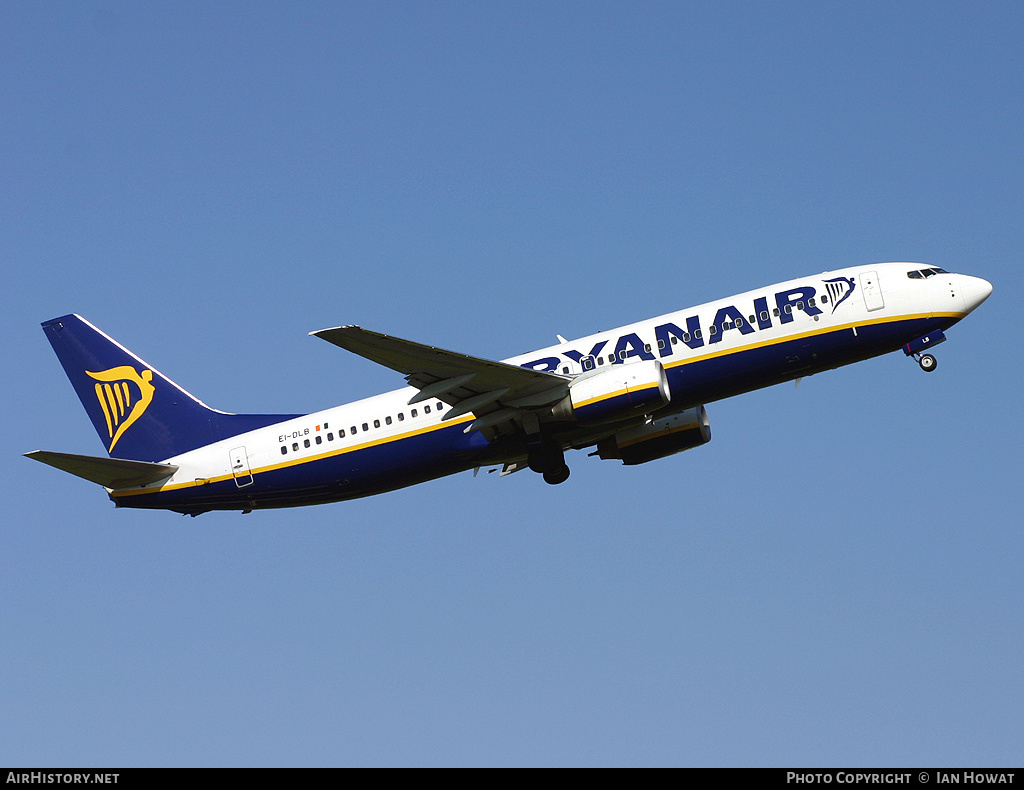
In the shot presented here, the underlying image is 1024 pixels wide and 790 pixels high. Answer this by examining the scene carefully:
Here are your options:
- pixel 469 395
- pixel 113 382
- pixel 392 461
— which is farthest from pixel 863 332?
pixel 113 382

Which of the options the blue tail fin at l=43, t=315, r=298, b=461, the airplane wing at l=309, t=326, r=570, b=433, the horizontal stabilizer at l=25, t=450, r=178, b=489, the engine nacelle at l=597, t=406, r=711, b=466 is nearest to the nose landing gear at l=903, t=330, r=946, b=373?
the engine nacelle at l=597, t=406, r=711, b=466

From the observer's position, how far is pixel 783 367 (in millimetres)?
37812

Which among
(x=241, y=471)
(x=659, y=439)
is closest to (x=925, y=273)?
(x=659, y=439)

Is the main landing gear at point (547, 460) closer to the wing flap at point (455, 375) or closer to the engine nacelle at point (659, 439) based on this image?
the wing flap at point (455, 375)

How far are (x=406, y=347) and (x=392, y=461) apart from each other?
624cm

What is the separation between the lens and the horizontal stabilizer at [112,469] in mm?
38406

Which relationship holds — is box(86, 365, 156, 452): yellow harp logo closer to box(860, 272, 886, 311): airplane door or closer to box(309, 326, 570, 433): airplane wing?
box(309, 326, 570, 433): airplane wing

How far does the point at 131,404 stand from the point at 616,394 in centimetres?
1869

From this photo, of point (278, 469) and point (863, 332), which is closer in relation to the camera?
point (863, 332)

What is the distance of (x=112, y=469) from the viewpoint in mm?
40062

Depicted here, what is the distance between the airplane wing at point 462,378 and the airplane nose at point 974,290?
1317cm
